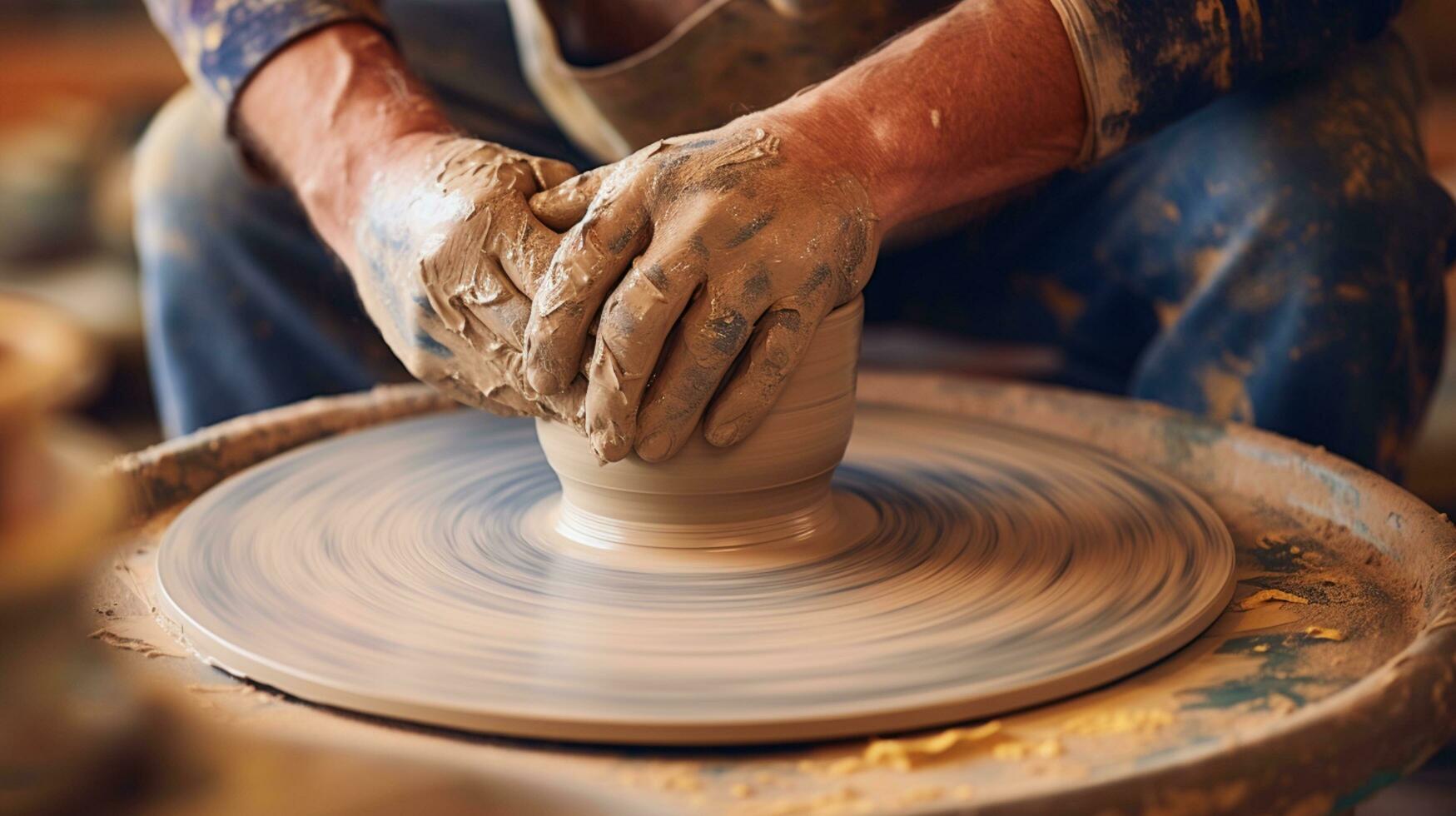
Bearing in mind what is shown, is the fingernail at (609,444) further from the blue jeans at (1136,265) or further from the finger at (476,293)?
the blue jeans at (1136,265)

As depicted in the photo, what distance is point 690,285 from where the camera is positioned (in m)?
1.02

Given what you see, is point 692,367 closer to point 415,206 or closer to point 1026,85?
point 415,206

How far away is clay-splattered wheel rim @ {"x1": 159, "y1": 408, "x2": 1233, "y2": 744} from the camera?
0.89 meters

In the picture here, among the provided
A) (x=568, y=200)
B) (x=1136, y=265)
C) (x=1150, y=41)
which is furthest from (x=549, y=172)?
(x=1136, y=265)

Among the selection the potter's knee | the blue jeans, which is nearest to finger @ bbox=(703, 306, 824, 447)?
the blue jeans

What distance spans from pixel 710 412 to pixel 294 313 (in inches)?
43.1

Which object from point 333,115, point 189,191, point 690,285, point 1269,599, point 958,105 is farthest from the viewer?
point 189,191

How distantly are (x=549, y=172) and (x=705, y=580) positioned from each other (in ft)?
1.20

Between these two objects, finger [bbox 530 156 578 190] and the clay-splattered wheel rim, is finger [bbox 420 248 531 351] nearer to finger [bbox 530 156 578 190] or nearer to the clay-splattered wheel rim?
finger [bbox 530 156 578 190]

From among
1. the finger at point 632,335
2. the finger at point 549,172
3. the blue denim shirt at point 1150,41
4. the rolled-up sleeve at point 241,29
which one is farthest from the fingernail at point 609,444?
the rolled-up sleeve at point 241,29

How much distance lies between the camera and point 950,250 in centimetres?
188

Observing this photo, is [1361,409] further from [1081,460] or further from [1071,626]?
[1071,626]

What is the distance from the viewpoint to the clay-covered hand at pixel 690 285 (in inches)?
40.1

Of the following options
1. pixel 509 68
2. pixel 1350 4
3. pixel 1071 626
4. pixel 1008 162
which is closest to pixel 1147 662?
pixel 1071 626
